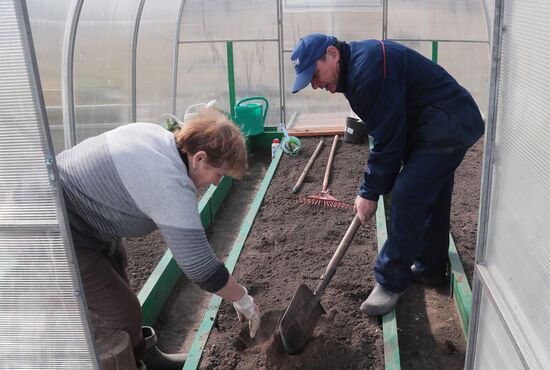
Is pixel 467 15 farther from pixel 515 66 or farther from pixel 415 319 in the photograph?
pixel 515 66

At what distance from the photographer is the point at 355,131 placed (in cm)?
764

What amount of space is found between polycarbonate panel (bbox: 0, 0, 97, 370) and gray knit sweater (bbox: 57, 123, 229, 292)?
0.35m

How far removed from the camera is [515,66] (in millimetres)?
1986

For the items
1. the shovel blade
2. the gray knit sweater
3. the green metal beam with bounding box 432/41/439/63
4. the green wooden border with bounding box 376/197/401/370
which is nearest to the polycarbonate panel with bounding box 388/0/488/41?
the green metal beam with bounding box 432/41/439/63

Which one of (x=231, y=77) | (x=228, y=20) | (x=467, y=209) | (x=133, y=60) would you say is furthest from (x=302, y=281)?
(x=228, y=20)

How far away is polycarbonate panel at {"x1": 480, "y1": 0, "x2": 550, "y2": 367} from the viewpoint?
173 cm

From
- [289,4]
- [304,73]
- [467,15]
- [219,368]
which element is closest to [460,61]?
[467,15]

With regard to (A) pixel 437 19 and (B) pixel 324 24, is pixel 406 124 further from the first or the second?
(B) pixel 324 24

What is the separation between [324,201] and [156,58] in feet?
12.0

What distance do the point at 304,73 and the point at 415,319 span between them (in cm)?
200

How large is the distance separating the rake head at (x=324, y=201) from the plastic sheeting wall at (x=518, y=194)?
3159 mm

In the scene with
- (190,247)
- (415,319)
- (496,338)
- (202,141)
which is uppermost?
(202,141)

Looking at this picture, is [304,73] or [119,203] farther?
[304,73]

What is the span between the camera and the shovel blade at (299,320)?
315 cm
